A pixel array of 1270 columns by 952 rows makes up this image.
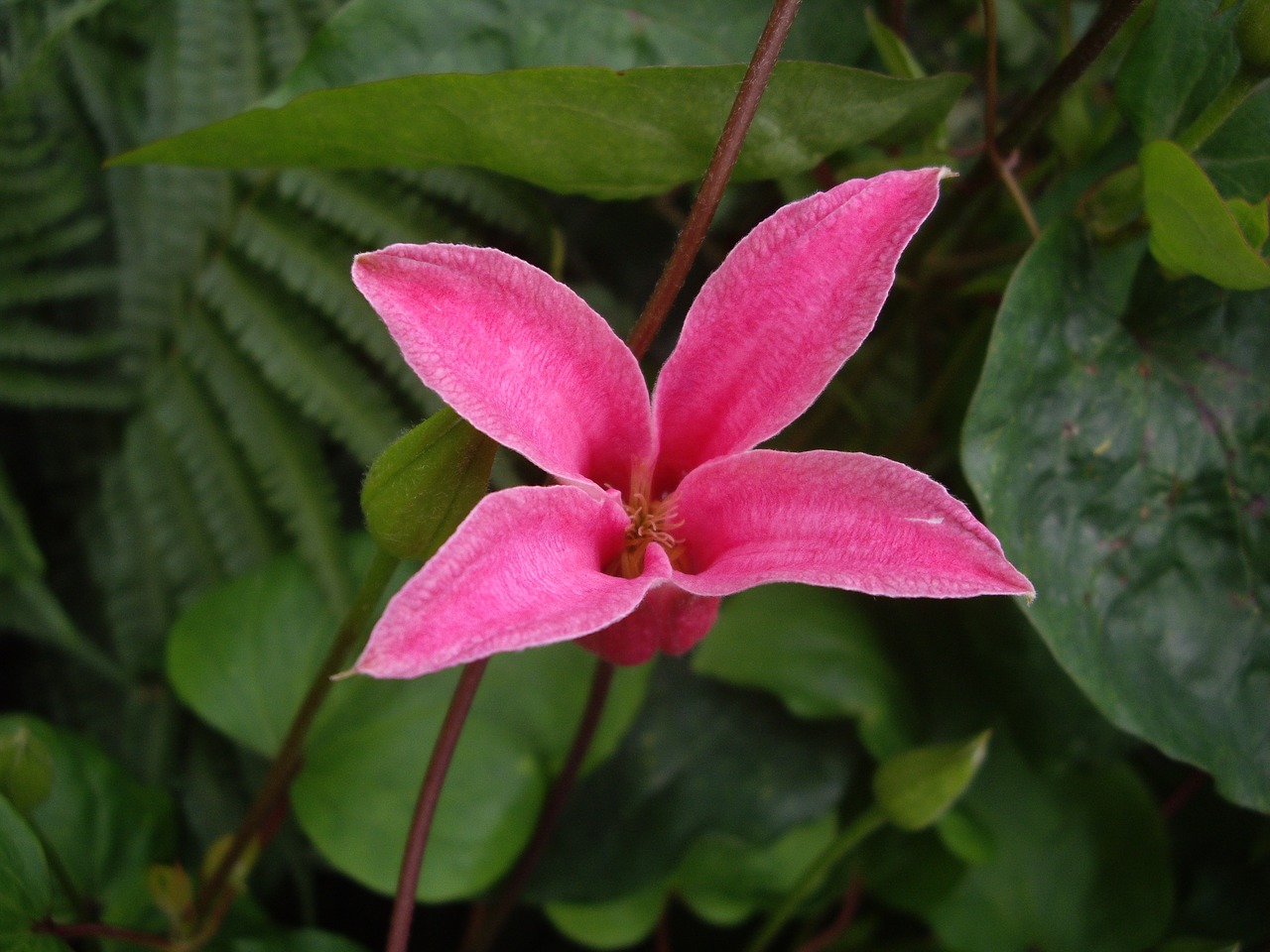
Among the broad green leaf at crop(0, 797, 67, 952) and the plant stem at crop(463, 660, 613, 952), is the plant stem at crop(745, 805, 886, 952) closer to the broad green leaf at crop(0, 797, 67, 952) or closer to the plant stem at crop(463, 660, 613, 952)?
the plant stem at crop(463, 660, 613, 952)

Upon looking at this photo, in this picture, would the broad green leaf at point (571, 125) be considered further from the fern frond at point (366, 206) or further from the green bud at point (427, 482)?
the fern frond at point (366, 206)

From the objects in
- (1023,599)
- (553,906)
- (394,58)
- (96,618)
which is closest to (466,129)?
(394,58)

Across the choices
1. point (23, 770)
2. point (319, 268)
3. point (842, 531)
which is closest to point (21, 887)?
point (23, 770)

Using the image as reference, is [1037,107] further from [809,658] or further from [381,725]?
[381,725]

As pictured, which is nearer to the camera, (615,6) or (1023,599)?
(1023,599)

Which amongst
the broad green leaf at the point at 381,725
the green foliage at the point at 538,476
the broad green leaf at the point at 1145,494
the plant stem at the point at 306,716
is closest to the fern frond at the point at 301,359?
the green foliage at the point at 538,476

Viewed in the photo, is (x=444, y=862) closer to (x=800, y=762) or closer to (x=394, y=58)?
(x=800, y=762)
